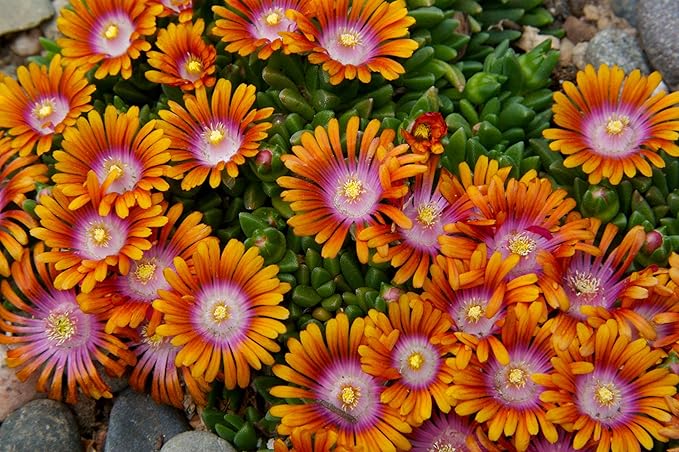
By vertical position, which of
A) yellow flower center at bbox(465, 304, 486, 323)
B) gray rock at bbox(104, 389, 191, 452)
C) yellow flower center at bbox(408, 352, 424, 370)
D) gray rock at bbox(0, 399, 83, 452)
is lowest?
gray rock at bbox(0, 399, 83, 452)

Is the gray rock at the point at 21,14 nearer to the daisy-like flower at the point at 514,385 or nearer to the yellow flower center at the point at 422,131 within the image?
the yellow flower center at the point at 422,131

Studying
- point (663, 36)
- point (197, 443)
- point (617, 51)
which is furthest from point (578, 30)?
point (197, 443)

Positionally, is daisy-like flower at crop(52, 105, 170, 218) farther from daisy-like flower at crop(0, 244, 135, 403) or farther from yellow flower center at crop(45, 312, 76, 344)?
yellow flower center at crop(45, 312, 76, 344)

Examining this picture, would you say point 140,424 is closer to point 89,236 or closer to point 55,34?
point 89,236

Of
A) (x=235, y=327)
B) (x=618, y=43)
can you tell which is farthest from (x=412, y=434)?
(x=618, y=43)

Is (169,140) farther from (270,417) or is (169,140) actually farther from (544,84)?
(544,84)

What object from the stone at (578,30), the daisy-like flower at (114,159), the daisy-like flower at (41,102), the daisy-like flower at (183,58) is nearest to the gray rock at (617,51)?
the stone at (578,30)

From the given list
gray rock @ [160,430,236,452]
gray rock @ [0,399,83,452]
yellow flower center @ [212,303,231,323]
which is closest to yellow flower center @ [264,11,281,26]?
yellow flower center @ [212,303,231,323]
